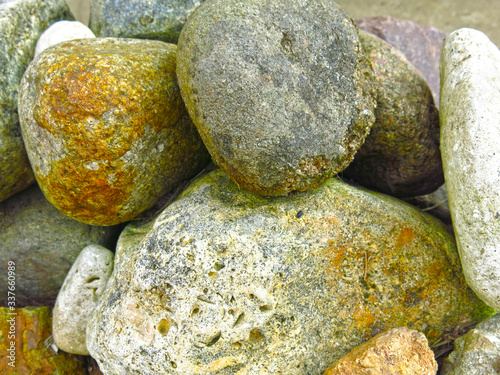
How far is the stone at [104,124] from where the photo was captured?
6.08 feet

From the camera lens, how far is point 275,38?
5.96 feet

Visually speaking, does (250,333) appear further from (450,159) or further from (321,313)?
(450,159)

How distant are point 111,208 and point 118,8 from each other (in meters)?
1.19

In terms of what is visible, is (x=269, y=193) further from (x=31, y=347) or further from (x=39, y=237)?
(x=31, y=347)

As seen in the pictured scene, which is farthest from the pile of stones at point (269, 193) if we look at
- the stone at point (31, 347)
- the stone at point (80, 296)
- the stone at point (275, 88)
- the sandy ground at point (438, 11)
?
the sandy ground at point (438, 11)

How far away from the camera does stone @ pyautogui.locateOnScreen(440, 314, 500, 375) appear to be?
1.82 metres

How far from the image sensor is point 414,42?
3537 mm

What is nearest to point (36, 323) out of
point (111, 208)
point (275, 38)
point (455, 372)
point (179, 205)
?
point (111, 208)

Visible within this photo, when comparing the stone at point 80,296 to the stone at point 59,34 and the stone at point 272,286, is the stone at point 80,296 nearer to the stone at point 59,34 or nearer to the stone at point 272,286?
the stone at point 272,286

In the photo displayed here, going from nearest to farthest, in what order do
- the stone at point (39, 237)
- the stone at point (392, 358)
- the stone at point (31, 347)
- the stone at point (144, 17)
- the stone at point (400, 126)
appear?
the stone at point (392, 358) < the stone at point (400, 126) < the stone at point (31, 347) < the stone at point (144, 17) < the stone at point (39, 237)

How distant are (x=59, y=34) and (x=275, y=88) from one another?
145 cm

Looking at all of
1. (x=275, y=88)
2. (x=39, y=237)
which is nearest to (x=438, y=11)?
(x=275, y=88)

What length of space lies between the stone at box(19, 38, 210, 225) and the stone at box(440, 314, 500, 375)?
64.9 inches

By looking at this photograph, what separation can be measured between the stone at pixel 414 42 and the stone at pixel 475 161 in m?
1.44
